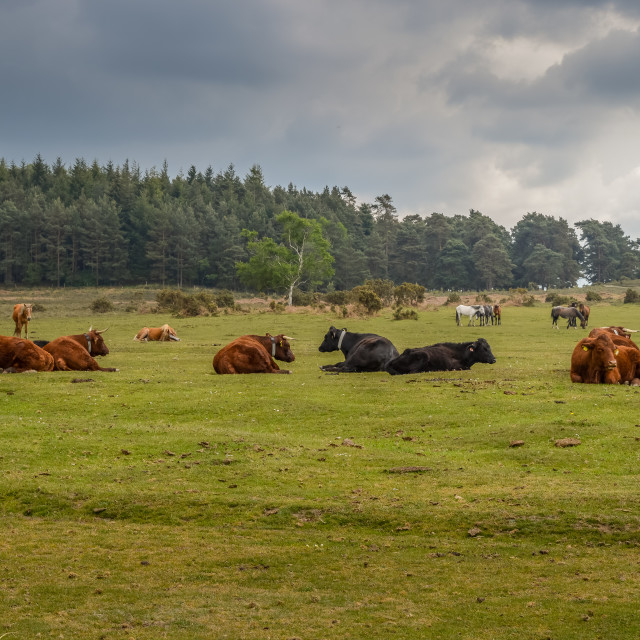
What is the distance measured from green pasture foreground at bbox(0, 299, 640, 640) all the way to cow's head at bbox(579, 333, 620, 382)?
673mm

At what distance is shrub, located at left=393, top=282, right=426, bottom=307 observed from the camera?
6825cm

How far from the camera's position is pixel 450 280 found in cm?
13862

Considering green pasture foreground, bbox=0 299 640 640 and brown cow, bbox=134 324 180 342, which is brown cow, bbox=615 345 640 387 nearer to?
green pasture foreground, bbox=0 299 640 640

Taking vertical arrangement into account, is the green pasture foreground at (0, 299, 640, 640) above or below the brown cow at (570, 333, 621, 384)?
below

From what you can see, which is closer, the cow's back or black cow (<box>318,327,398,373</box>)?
the cow's back

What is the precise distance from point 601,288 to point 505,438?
296 ft

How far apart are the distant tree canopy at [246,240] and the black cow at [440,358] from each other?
6581cm

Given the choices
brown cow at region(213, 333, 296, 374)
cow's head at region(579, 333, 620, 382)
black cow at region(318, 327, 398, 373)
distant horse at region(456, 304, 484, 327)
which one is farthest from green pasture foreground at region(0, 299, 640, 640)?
distant horse at region(456, 304, 484, 327)

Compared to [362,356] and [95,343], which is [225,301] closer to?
[95,343]

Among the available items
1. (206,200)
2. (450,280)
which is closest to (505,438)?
(450,280)

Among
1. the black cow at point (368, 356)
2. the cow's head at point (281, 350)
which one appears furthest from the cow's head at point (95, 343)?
the black cow at point (368, 356)

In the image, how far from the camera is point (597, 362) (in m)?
18.7

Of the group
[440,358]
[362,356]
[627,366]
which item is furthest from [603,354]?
[362,356]

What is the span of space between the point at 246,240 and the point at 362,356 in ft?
348
